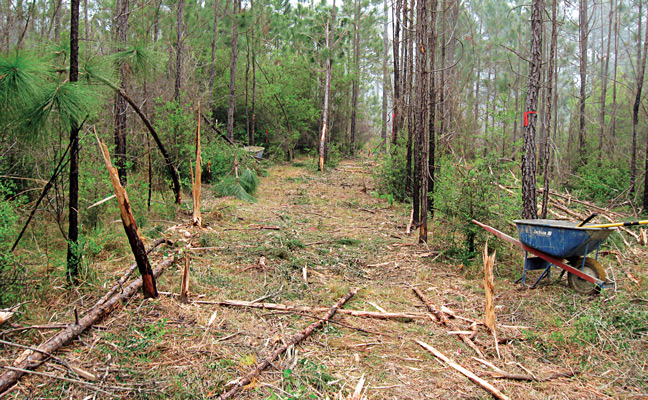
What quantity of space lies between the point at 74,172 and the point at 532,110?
637 cm

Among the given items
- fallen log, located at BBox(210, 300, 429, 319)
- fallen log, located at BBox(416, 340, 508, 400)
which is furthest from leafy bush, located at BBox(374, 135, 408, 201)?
fallen log, located at BBox(416, 340, 508, 400)

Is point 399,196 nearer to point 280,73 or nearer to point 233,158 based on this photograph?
point 233,158

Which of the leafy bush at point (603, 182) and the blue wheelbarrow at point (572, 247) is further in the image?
the leafy bush at point (603, 182)

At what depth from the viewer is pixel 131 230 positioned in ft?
13.2

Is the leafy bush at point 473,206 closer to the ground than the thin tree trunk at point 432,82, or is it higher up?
closer to the ground

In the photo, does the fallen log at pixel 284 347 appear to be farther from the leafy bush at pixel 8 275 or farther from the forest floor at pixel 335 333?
the leafy bush at pixel 8 275

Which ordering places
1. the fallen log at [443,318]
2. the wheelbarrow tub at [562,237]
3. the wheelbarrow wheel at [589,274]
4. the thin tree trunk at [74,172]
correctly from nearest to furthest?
the thin tree trunk at [74,172] → the fallen log at [443,318] → the wheelbarrow tub at [562,237] → the wheelbarrow wheel at [589,274]

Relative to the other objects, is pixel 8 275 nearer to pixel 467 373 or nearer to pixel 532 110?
pixel 467 373

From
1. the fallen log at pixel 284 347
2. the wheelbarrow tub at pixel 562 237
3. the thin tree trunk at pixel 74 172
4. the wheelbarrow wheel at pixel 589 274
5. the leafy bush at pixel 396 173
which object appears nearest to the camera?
the fallen log at pixel 284 347

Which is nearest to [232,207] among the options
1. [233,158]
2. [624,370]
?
[233,158]

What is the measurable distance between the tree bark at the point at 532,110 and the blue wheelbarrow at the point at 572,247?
4.98 ft

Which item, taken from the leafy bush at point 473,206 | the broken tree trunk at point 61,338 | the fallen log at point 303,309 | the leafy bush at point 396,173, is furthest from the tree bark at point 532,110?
the broken tree trunk at point 61,338

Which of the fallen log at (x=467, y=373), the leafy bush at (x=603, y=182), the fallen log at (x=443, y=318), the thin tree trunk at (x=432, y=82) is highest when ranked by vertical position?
the thin tree trunk at (x=432, y=82)

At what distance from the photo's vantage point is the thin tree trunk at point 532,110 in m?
6.79
